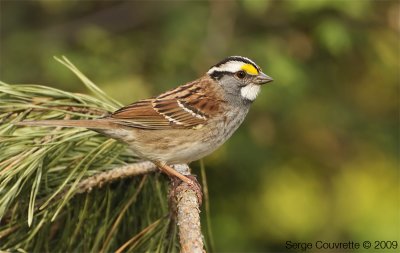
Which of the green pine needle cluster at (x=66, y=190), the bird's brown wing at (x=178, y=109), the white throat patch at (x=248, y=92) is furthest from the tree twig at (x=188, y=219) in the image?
the white throat patch at (x=248, y=92)

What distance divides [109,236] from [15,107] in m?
0.57

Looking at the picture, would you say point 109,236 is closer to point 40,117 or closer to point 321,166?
point 40,117

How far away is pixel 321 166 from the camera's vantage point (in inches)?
209

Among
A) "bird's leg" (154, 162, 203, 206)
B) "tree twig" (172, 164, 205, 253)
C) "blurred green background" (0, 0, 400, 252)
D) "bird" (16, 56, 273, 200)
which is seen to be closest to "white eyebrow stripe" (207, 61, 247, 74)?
"bird" (16, 56, 273, 200)

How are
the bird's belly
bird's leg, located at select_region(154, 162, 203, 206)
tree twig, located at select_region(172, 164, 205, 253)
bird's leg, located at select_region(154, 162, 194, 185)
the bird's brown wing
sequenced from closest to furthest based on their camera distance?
tree twig, located at select_region(172, 164, 205, 253), bird's leg, located at select_region(154, 162, 203, 206), bird's leg, located at select_region(154, 162, 194, 185), the bird's belly, the bird's brown wing

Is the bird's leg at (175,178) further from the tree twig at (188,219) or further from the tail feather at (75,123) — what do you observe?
the tail feather at (75,123)

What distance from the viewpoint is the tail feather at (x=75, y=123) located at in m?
2.47

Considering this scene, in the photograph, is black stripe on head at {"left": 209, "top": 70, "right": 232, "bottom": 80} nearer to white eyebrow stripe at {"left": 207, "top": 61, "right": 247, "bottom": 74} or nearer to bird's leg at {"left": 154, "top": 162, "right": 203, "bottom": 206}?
white eyebrow stripe at {"left": 207, "top": 61, "right": 247, "bottom": 74}

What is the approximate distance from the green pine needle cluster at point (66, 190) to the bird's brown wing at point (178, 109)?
1.43ft

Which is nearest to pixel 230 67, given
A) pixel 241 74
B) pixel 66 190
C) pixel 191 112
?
pixel 241 74

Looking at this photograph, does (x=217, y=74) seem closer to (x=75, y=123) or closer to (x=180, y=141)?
(x=180, y=141)

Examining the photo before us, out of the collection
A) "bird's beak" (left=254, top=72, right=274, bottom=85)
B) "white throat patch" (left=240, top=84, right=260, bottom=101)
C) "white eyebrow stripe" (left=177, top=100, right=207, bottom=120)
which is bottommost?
"white eyebrow stripe" (left=177, top=100, right=207, bottom=120)

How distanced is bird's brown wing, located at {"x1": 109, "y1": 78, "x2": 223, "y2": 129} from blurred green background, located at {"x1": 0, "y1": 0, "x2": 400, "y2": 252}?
1276 millimetres

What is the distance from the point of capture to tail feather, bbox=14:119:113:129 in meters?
Answer: 2.47
